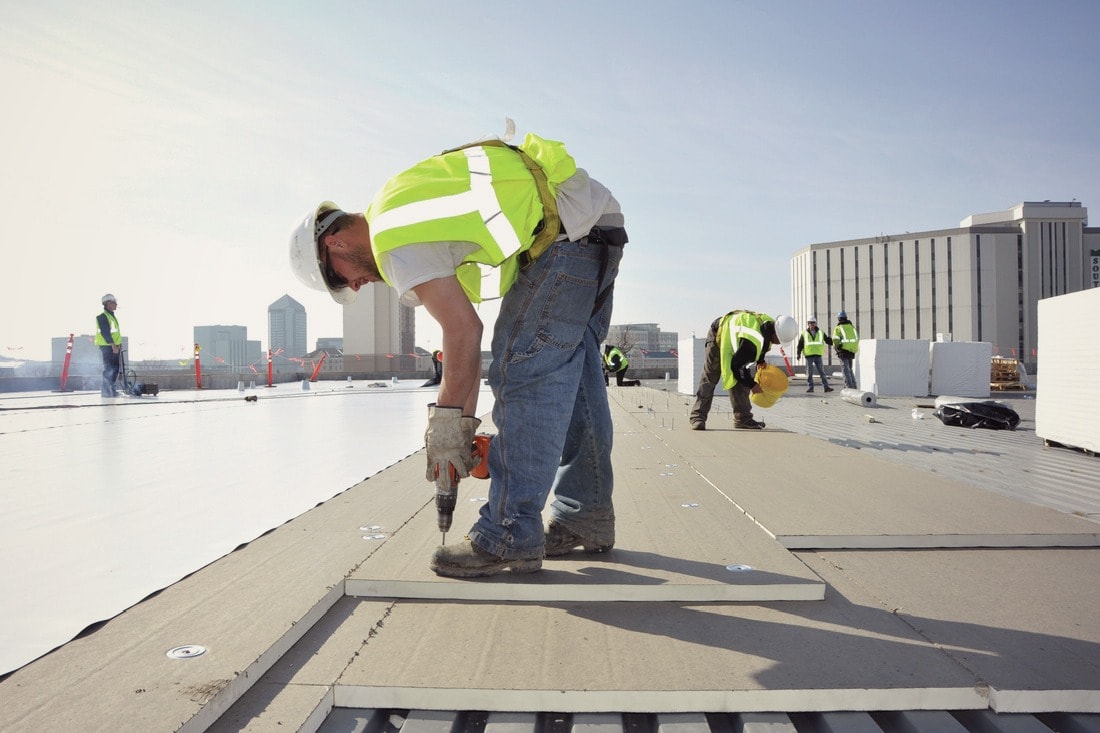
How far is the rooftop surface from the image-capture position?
4.11 feet

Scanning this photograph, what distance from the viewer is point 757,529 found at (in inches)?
90.5

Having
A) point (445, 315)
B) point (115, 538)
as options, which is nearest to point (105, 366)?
point (115, 538)

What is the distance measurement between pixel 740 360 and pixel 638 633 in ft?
15.9

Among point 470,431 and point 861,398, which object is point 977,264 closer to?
point 861,398

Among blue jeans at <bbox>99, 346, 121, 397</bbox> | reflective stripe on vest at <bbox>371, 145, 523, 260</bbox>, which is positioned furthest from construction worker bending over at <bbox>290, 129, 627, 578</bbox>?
blue jeans at <bbox>99, 346, 121, 397</bbox>

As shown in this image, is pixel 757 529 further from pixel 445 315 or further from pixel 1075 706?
pixel 445 315

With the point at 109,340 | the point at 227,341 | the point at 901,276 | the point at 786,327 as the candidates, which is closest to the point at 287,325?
the point at 227,341

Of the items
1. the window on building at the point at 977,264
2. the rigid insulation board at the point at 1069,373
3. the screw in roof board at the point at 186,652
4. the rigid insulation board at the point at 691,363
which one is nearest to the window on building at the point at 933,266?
the window on building at the point at 977,264

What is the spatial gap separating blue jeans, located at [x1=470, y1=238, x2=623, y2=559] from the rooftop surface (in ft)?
0.45

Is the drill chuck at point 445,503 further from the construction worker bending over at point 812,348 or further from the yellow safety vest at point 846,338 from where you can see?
the construction worker bending over at point 812,348

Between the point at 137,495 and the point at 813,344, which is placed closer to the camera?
the point at 137,495

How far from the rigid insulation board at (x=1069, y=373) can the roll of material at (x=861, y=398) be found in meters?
4.76

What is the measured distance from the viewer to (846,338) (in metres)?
13.4

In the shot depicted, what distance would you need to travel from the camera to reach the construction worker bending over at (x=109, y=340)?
1141 centimetres
